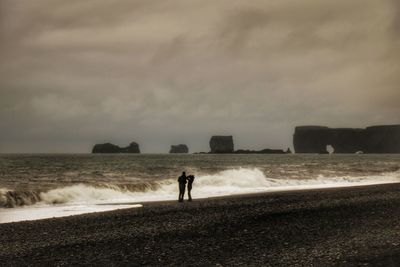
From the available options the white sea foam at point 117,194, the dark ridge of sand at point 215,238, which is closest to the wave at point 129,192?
the white sea foam at point 117,194

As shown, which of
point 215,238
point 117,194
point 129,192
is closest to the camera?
point 215,238

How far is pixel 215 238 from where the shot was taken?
48.3 feet

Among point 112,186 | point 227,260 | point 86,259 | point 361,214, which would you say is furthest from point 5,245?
point 112,186

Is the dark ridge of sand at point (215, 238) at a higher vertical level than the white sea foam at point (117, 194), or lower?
higher

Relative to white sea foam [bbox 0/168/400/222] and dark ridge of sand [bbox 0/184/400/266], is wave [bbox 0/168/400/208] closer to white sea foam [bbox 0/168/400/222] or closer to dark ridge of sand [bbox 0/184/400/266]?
white sea foam [bbox 0/168/400/222]

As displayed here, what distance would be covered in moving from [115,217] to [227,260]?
9630 millimetres

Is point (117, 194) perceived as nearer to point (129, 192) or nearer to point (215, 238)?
point (129, 192)

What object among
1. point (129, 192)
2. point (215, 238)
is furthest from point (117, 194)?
point (215, 238)

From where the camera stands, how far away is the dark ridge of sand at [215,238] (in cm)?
1206

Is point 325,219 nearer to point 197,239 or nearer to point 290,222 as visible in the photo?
point 290,222

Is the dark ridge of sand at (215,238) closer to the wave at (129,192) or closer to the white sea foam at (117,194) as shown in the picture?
the white sea foam at (117,194)

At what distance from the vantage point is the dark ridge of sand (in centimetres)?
1206

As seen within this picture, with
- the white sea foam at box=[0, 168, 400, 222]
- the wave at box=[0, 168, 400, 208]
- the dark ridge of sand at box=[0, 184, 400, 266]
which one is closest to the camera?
the dark ridge of sand at box=[0, 184, 400, 266]

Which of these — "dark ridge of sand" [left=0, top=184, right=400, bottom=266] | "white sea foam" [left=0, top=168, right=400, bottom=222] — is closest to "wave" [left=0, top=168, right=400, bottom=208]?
"white sea foam" [left=0, top=168, right=400, bottom=222]
